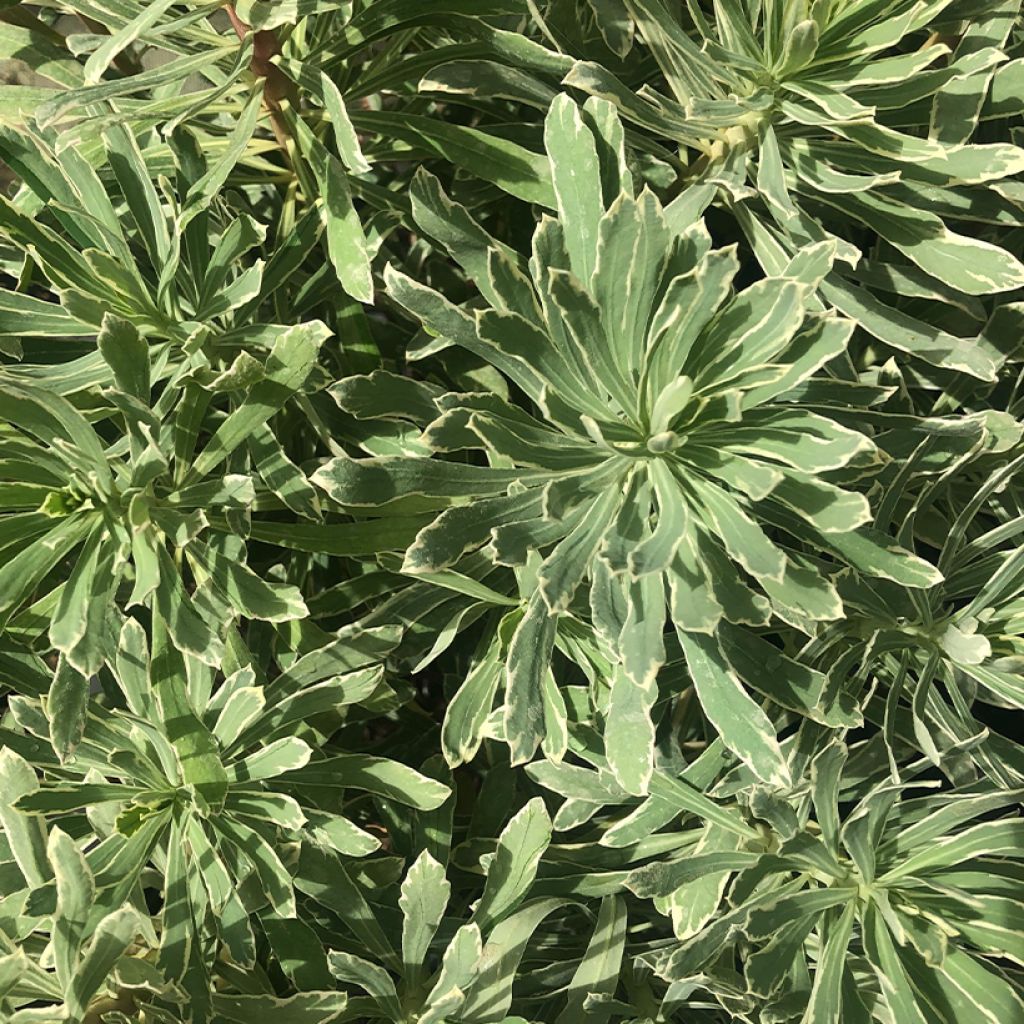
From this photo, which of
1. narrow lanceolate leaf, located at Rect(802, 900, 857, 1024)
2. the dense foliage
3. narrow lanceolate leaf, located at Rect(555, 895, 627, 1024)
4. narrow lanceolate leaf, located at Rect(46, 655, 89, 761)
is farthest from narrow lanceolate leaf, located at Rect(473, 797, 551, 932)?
narrow lanceolate leaf, located at Rect(46, 655, 89, 761)

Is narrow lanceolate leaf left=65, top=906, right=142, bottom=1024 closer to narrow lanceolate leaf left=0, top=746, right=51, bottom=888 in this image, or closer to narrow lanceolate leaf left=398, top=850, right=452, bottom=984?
narrow lanceolate leaf left=0, top=746, right=51, bottom=888

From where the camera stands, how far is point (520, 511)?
2.74 feet

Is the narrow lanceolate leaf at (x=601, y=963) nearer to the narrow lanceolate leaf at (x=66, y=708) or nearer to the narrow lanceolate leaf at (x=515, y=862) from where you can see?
the narrow lanceolate leaf at (x=515, y=862)

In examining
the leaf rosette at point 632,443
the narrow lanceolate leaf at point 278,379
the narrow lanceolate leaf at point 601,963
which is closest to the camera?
the leaf rosette at point 632,443

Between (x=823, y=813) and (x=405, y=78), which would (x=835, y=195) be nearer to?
(x=405, y=78)

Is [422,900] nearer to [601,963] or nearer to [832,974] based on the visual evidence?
[601,963]

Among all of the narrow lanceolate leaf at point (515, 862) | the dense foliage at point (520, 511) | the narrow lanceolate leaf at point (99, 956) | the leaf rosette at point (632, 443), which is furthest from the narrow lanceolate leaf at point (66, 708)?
the narrow lanceolate leaf at point (515, 862)

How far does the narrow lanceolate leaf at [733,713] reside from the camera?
0.83 m

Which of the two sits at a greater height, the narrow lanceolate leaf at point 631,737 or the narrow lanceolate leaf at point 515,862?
the narrow lanceolate leaf at point 631,737

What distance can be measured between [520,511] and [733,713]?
0.26m

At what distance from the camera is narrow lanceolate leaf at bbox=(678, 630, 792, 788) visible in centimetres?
83

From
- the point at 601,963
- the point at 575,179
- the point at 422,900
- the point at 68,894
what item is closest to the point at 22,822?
the point at 68,894

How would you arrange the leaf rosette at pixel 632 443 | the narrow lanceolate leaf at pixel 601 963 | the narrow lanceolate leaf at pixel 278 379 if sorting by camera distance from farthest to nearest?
the narrow lanceolate leaf at pixel 601 963 < the narrow lanceolate leaf at pixel 278 379 < the leaf rosette at pixel 632 443

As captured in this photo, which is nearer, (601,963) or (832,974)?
(832,974)
